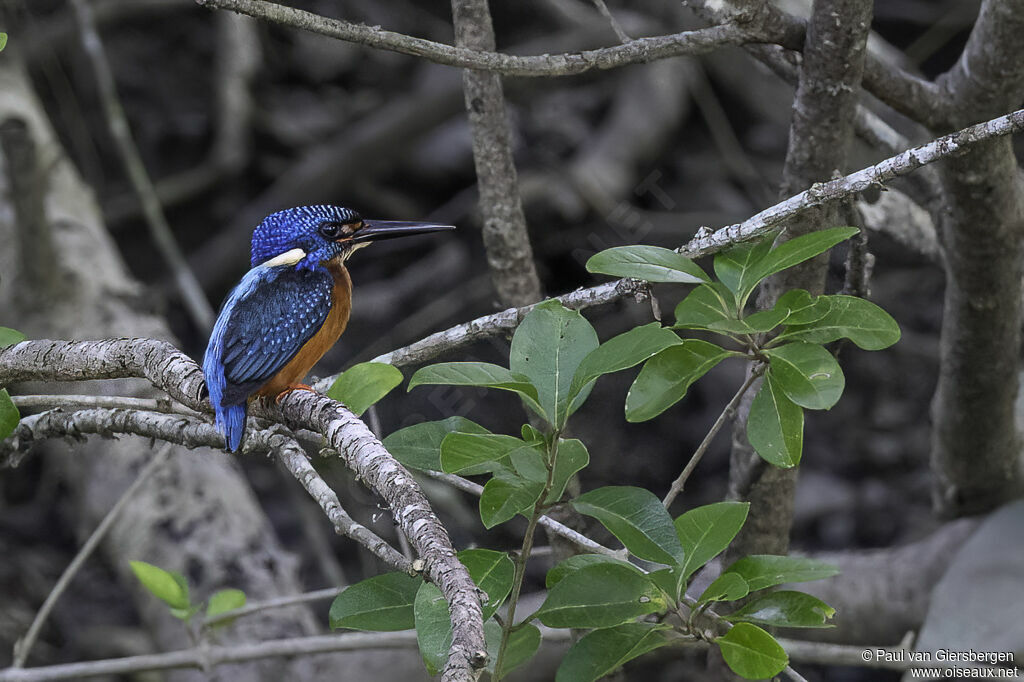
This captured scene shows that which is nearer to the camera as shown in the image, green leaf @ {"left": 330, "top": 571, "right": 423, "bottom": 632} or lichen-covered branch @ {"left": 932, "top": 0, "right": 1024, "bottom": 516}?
green leaf @ {"left": 330, "top": 571, "right": 423, "bottom": 632}

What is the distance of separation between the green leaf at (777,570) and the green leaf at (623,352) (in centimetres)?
37

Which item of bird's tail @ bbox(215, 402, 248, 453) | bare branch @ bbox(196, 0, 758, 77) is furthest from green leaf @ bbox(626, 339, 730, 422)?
bird's tail @ bbox(215, 402, 248, 453)

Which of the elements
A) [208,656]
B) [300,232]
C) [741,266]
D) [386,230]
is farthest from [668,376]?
[208,656]

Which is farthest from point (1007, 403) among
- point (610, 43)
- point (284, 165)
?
point (284, 165)

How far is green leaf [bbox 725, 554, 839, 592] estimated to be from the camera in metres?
1.35

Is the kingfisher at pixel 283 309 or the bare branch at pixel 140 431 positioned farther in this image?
the kingfisher at pixel 283 309

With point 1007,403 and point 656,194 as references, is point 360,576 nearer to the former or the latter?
point 656,194

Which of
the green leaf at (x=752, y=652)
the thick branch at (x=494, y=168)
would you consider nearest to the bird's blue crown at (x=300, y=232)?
the thick branch at (x=494, y=168)

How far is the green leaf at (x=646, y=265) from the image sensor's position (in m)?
1.34

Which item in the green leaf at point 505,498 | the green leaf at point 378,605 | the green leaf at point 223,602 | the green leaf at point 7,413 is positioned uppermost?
the green leaf at point 7,413

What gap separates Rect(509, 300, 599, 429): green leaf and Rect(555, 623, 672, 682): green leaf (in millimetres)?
306

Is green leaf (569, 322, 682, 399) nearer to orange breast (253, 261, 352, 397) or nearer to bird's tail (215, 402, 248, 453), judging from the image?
bird's tail (215, 402, 248, 453)

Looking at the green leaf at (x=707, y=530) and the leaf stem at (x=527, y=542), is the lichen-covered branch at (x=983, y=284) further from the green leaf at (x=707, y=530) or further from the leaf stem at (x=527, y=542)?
the leaf stem at (x=527, y=542)

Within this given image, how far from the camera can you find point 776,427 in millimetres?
1334
